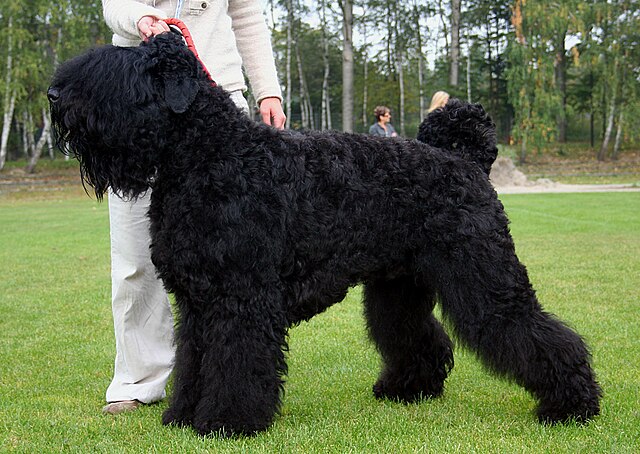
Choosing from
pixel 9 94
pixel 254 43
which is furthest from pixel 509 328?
pixel 9 94

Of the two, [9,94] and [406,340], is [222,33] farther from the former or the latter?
[9,94]

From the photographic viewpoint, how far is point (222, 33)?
156 inches

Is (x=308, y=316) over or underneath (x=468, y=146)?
underneath

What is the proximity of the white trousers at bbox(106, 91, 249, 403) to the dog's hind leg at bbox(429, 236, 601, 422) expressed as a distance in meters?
1.64

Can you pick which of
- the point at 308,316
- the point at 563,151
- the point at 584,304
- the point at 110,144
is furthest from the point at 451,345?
the point at 563,151

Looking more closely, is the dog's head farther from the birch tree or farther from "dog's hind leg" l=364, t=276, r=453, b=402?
the birch tree

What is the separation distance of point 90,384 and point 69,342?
137 cm

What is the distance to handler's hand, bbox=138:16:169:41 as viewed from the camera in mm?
3312

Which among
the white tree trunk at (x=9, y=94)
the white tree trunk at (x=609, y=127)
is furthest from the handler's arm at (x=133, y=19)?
the white tree trunk at (x=609, y=127)

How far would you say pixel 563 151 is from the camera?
4250 centimetres

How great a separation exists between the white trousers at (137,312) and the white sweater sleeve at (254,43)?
328 mm

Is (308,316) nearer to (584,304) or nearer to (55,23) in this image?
(584,304)

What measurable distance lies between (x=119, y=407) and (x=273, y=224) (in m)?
1.61

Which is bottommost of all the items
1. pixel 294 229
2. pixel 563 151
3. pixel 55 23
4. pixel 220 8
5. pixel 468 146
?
pixel 563 151
